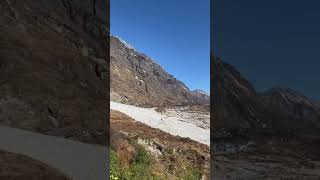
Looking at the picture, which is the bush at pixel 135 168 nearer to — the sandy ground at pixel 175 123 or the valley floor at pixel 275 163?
the sandy ground at pixel 175 123

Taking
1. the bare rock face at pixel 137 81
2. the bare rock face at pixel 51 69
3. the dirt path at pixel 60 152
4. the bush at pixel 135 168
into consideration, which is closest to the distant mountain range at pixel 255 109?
the dirt path at pixel 60 152

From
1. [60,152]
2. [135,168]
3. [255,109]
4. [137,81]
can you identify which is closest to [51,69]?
Result: [60,152]

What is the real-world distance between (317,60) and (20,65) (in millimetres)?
6458

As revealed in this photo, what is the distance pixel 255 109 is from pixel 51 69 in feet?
21.5

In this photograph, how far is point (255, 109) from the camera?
4.62m

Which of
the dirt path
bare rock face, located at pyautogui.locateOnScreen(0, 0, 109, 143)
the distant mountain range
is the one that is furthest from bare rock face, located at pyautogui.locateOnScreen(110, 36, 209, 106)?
the distant mountain range

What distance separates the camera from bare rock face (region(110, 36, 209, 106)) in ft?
88.0

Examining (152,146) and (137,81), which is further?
(137,81)

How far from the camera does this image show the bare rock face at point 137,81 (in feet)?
88.0

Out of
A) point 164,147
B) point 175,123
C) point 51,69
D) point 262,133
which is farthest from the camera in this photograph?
point 175,123

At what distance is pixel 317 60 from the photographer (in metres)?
4.06

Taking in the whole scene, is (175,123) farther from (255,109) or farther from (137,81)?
(137,81)

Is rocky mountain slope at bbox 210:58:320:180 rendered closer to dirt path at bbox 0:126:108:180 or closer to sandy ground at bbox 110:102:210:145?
dirt path at bbox 0:126:108:180

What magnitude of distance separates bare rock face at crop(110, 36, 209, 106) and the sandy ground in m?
4.78
